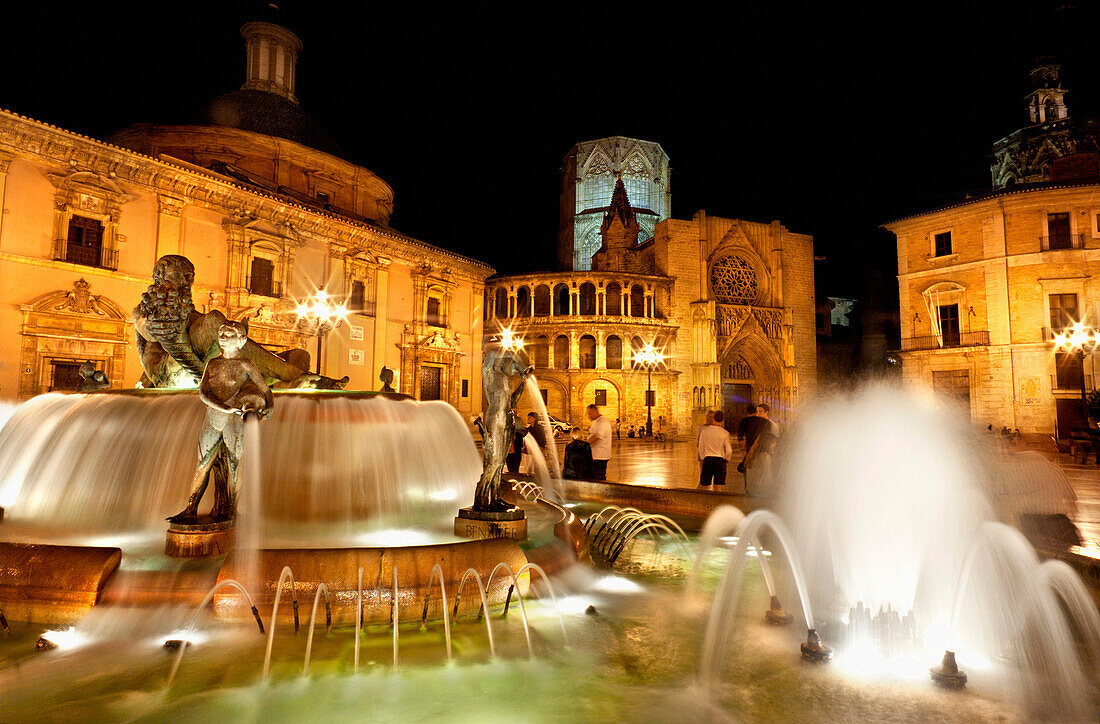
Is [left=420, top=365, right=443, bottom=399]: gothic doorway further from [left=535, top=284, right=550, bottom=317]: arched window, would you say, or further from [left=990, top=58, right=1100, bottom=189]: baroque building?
[left=990, top=58, right=1100, bottom=189]: baroque building

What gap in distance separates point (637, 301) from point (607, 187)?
19676 mm

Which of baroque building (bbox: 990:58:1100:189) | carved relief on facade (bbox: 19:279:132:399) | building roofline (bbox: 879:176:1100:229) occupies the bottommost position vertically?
carved relief on facade (bbox: 19:279:132:399)

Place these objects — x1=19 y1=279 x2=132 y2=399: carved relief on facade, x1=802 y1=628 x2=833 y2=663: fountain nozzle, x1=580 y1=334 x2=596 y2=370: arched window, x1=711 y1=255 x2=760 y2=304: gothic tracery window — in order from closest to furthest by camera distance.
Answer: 1. x1=802 y1=628 x2=833 y2=663: fountain nozzle
2. x1=19 y1=279 x2=132 y2=399: carved relief on facade
3. x1=580 y1=334 x2=596 y2=370: arched window
4. x1=711 y1=255 x2=760 y2=304: gothic tracery window

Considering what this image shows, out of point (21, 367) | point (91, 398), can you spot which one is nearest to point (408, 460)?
point (91, 398)

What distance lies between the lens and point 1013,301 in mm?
26922

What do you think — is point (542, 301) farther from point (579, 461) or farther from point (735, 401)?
point (579, 461)

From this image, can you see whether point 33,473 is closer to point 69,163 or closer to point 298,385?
point 298,385

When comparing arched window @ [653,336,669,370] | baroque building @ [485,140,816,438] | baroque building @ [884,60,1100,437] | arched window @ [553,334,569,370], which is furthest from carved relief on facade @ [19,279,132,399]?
baroque building @ [884,60,1100,437]

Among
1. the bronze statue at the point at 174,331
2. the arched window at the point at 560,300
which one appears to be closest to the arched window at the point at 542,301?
the arched window at the point at 560,300

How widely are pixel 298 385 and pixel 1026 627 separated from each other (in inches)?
289

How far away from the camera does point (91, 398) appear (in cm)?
561

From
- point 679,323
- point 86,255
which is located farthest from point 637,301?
point 86,255

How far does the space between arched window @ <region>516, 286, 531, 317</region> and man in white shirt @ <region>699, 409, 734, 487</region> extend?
91.2 feet

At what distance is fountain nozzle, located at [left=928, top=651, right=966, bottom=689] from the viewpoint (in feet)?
10.2
